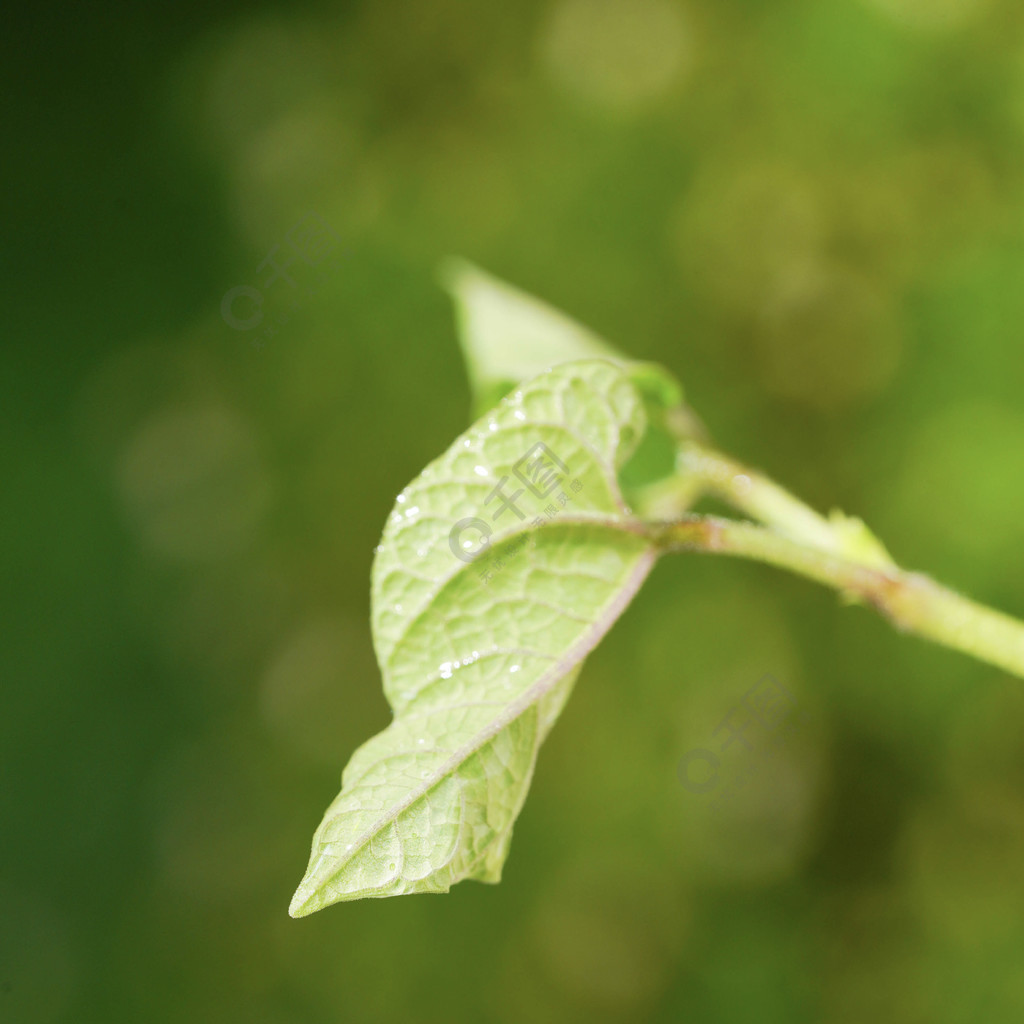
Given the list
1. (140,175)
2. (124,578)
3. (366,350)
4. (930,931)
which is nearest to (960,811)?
(930,931)

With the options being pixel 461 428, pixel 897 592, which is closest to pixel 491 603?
pixel 897 592

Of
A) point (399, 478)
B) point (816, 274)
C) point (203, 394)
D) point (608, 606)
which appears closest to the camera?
point (608, 606)

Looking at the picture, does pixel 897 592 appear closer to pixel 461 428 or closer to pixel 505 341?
A: pixel 505 341

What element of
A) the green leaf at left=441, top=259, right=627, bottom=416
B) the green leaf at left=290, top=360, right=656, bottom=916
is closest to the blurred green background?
the green leaf at left=441, top=259, right=627, bottom=416

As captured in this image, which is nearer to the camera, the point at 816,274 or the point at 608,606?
the point at 608,606

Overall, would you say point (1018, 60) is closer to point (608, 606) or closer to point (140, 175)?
point (608, 606)

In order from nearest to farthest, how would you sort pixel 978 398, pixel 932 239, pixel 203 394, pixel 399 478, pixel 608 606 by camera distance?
pixel 608 606, pixel 978 398, pixel 932 239, pixel 399 478, pixel 203 394
